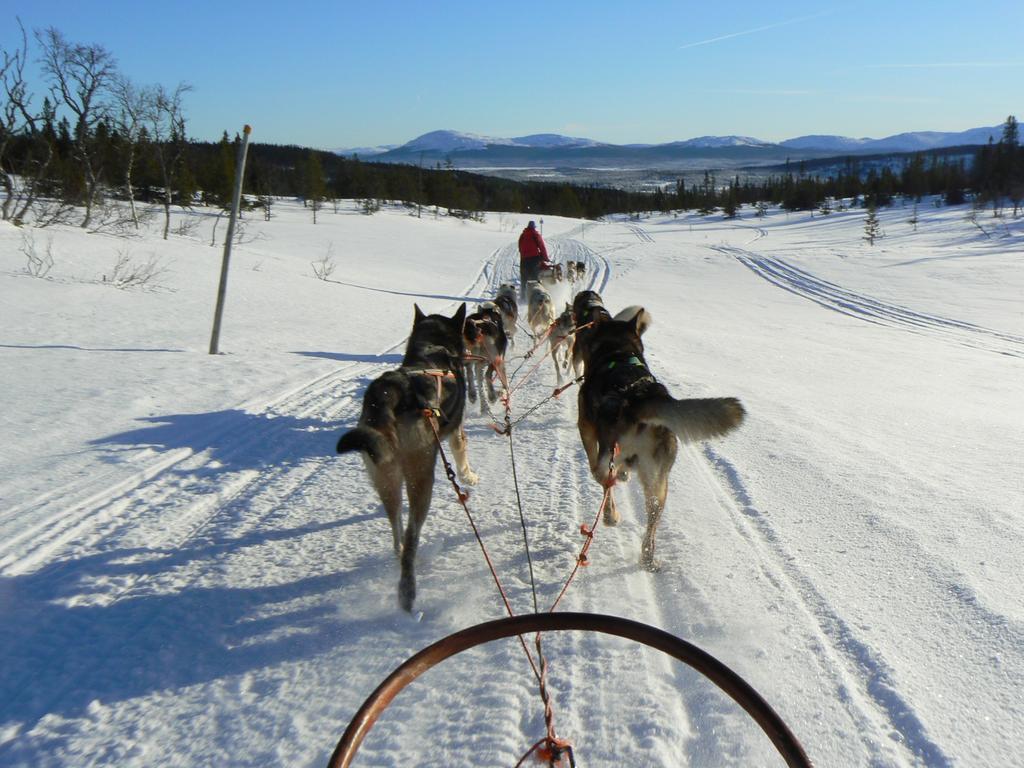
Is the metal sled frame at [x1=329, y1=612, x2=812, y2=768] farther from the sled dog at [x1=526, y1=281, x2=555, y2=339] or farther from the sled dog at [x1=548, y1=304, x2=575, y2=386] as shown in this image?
the sled dog at [x1=526, y1=281, x2=555, y2=339]

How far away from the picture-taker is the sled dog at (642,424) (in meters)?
2.80

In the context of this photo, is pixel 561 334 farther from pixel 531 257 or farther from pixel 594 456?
pixel 531 257

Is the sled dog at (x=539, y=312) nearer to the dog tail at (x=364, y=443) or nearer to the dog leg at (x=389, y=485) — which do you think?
the dog leg at (x=389, y=485)

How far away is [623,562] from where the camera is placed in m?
3.39

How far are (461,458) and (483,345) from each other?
2164 mm

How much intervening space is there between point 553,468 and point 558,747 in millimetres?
3188

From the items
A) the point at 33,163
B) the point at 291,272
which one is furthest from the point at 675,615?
the point at 33,163

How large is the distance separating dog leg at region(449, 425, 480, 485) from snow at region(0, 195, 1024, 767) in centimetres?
13

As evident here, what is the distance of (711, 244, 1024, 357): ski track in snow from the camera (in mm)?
11719

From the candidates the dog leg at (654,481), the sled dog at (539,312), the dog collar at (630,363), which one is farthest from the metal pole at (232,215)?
the dog leg at (654,481)

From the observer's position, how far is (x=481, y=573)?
3.29m

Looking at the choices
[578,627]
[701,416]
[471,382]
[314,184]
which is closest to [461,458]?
[701,416]

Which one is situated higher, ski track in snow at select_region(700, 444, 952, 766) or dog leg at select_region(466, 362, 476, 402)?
dog leg at select_region(466, 362, 476, 402)

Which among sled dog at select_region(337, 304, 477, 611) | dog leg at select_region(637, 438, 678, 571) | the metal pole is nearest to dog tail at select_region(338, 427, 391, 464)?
sled dog at select_region(337, 304, 477, 611)
